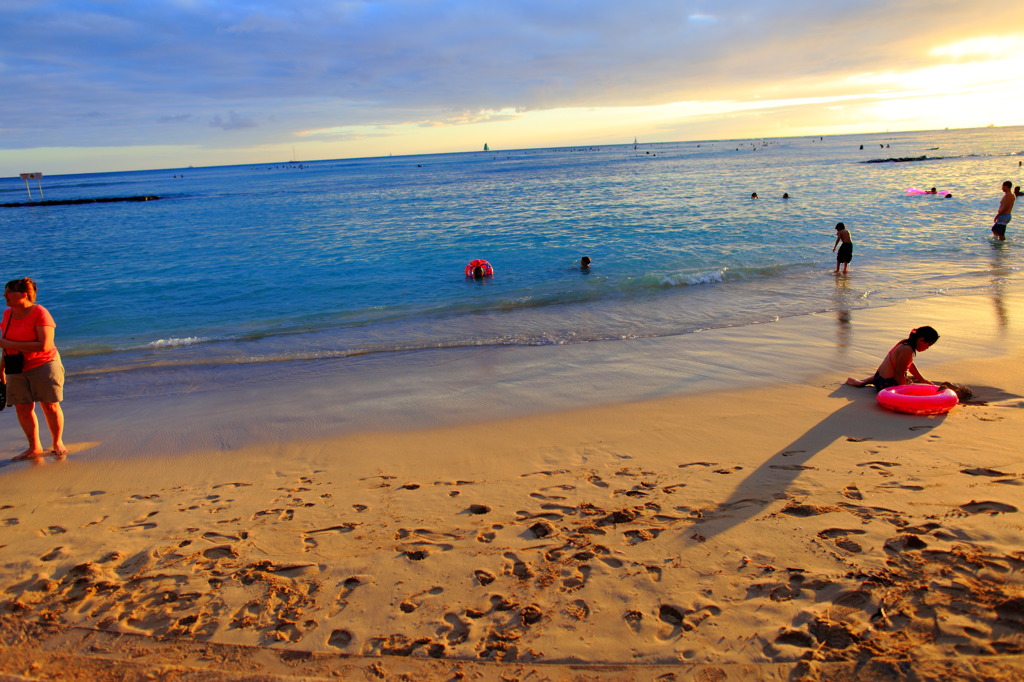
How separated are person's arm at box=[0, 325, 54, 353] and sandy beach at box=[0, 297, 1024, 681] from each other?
48.0 inches

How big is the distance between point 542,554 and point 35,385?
18.9ft

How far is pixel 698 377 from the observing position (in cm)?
770

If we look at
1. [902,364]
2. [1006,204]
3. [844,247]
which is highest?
[1006,204]

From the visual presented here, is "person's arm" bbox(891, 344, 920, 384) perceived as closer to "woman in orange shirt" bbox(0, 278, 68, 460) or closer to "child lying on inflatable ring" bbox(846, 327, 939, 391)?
"child lying on inflatable ring" bbox(846, 327, 939, 391)

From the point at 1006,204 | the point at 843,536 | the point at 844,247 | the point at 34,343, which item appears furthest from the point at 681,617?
the point at 1006,204

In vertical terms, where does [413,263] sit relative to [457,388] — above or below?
above

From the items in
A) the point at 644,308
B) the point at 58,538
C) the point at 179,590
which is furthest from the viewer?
the point at 644,308

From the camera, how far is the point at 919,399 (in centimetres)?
591

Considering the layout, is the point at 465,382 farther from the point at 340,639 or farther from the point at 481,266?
the point at 481,266

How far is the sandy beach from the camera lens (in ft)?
9.81

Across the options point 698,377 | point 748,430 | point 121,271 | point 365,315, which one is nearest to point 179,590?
point 748,430

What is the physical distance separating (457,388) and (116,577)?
4.55 m

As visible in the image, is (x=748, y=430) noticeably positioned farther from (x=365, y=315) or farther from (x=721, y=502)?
(x=365, y=315)

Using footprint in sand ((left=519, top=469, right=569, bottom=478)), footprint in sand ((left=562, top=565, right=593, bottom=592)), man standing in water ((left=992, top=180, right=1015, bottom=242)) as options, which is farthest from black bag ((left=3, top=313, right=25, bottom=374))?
man standing in water ((left=992, top=180, right=1015, bottom=242))
